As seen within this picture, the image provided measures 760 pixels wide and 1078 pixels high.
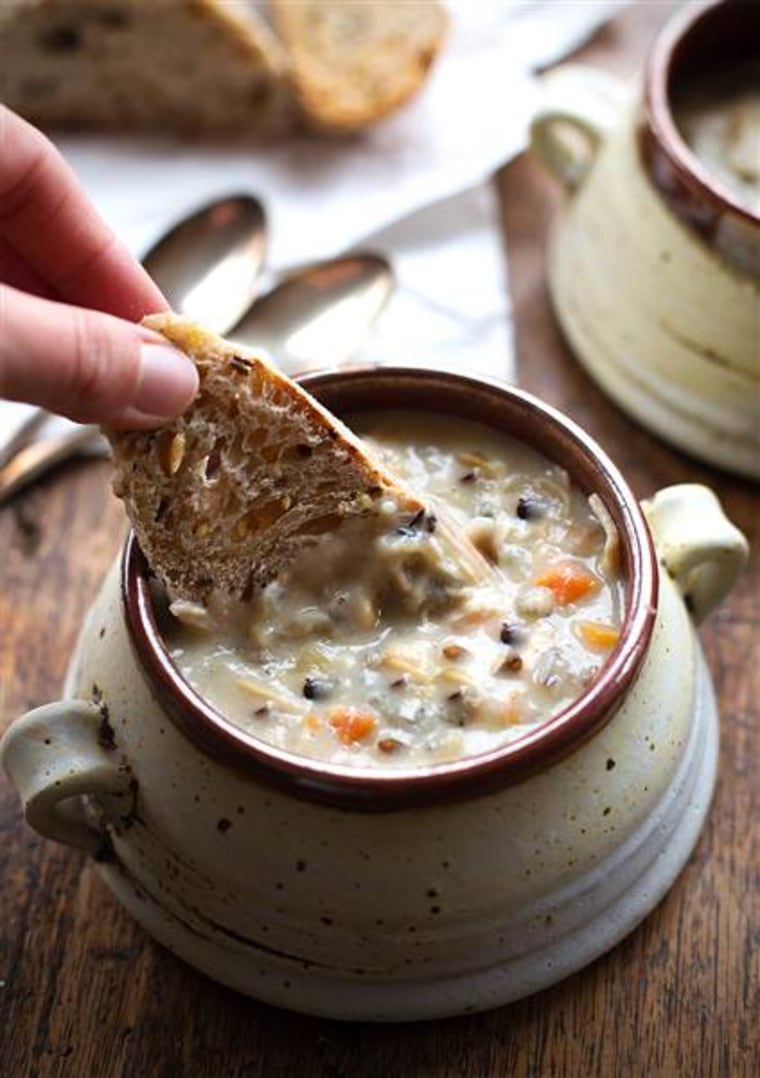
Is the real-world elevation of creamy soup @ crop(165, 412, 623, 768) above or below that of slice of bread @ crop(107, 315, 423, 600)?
below

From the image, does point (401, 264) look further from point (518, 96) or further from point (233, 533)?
point (233, 533)

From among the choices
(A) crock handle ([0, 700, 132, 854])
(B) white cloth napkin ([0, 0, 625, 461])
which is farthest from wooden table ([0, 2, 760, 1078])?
(B) white cloth napkin ([0, 0, 625, 461])

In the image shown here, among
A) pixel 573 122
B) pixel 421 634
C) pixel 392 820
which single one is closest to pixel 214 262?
pixel 573 122

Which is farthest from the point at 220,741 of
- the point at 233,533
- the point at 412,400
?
the point at 412,400

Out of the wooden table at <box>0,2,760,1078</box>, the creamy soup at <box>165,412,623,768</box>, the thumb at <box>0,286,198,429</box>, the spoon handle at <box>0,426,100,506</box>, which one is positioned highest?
the thumb at <box>0,286,198,429</box>

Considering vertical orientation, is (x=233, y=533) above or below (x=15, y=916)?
above

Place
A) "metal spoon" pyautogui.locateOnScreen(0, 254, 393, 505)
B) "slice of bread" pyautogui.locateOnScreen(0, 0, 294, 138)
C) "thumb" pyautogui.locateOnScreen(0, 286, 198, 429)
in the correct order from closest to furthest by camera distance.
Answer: "thumb" pyautogui.locateOnScreen(0, 286, 198, 429) → "metal spoon" pyautogui.locateOnScreen(0, 254, 393, 505) → "slice of bread" pyautogui.locateOnScreen(0, 0, 294, 138)

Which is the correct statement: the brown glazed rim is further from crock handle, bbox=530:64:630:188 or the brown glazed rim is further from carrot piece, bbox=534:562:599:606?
crock handle, bbox=530:64:630:188

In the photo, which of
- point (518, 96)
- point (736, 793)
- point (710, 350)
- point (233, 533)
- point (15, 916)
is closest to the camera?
point (233, 533)

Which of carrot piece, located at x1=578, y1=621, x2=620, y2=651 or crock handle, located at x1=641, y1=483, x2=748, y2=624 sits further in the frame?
crock handle, located at x1=641, y1=483, x2=748, y2=624
